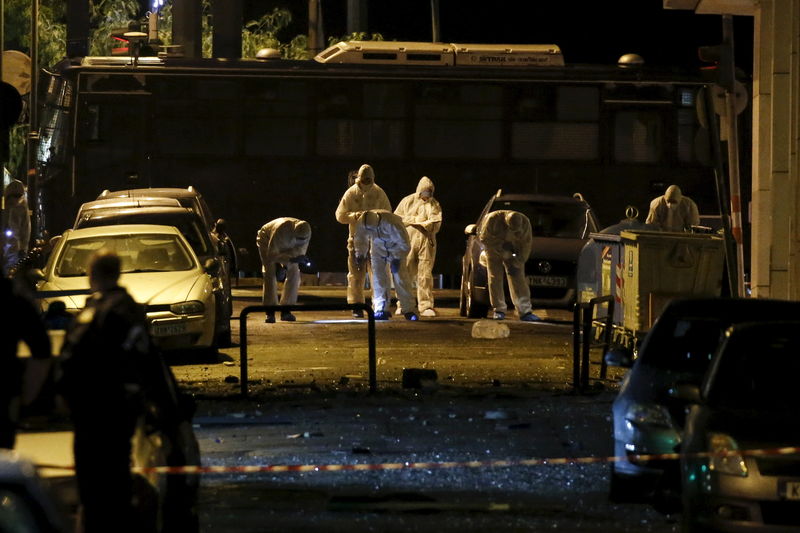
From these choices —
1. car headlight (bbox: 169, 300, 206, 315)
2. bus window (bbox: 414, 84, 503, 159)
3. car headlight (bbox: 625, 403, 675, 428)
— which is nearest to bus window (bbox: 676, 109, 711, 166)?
bus window (bbox: 414, 84, 503, 159)

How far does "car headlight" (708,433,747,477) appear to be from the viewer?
7.85 m

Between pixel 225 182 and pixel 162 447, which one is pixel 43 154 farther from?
pixel 162 447

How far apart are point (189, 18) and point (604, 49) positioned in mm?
22628

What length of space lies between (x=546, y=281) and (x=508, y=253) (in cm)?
122

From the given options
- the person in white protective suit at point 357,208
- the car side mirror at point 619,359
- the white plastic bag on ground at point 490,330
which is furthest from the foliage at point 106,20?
the car side mirror at point 619,359

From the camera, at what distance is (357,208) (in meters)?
22.2

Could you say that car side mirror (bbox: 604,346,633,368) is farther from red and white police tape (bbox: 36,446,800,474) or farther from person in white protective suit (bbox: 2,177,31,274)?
person in white protective suit (bbox: 2,177,31,274)

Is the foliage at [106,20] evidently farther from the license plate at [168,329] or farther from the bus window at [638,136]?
the license plate at [168,329]

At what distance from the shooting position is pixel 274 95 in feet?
90.7

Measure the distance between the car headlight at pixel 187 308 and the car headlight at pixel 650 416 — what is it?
7.85m

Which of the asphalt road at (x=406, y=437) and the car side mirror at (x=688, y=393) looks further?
the asphalt road at (x=406, y=437)

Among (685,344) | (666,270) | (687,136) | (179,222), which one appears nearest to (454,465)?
(685,344)

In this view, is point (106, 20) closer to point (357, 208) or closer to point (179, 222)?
point (357, 208)

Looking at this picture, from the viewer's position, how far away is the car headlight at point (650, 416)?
9.23 m
